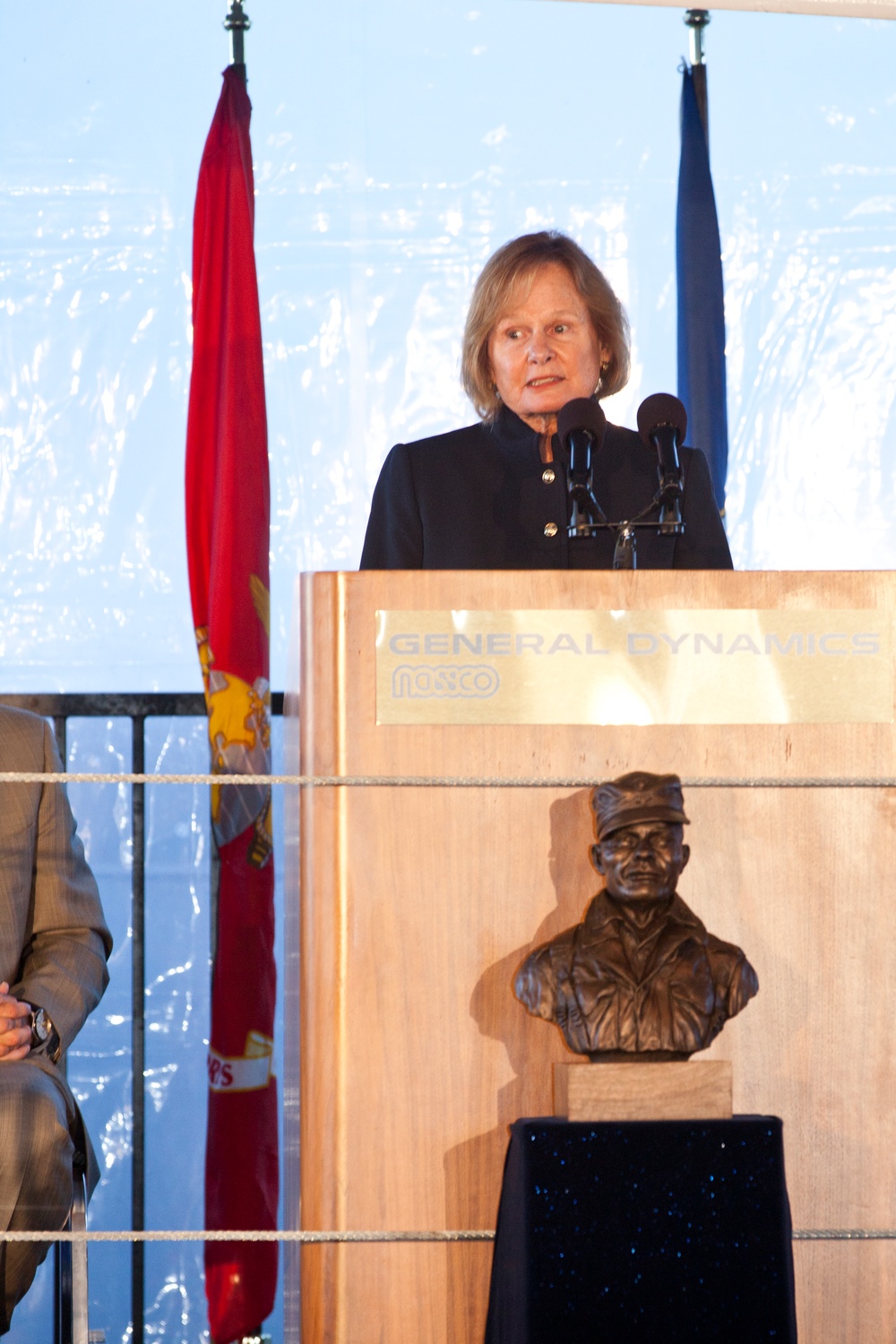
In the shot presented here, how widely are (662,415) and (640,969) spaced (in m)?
0.58

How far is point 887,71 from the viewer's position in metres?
2.91

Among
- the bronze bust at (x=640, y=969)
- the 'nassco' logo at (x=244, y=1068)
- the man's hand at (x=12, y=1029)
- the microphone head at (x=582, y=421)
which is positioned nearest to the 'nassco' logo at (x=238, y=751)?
the 'nassco' logo at (x=244, y=1068)

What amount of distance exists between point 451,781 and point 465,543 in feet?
2.14

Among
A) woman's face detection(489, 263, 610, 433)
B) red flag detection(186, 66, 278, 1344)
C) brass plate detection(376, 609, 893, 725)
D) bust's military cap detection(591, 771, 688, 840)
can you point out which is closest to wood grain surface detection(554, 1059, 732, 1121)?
bust's military cap detection(591, 771, 688, 840)

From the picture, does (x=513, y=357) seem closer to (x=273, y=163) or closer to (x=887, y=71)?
(x=273, y=163)

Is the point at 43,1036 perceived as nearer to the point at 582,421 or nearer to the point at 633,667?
the point at 633,667

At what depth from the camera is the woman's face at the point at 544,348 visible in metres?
1.84

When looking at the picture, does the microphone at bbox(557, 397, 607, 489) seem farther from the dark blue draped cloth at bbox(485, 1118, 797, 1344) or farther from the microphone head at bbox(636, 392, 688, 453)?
the dark blue draped cloth at bbox(485, 1118, 797, 1344)

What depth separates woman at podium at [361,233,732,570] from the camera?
1.82 meters

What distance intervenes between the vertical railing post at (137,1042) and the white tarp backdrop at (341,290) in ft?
0.24

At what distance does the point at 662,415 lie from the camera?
1.44 metres

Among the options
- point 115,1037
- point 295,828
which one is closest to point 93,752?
point 115,1037

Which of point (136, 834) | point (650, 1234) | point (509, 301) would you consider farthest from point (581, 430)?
point (136, 834)

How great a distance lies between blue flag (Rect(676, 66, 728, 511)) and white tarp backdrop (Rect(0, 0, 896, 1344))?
18 centimetres
